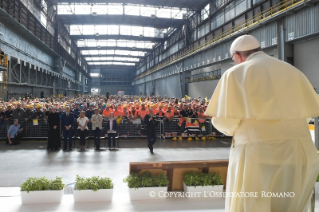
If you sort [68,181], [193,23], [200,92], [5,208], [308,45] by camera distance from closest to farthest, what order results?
[5,208], [68,181], [308,45], [200,92], [193,23]

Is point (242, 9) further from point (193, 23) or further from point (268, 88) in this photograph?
point (268, 88)

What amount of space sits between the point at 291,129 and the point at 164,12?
46714mm

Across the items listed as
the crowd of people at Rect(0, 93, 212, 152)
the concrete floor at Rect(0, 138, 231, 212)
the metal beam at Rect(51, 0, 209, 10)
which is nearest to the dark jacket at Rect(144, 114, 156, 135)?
the crowd of people at Rect(0, 93, 212, 152)

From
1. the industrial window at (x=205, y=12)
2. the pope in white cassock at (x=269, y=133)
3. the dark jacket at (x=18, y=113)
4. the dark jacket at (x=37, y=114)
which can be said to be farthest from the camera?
the industrial window at (x=205, y=12)

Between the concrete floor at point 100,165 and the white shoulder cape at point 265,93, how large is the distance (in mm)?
3010

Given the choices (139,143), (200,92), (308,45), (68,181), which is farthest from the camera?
(200,92)

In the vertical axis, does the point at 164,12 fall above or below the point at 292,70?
above

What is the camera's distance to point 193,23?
45.3 m

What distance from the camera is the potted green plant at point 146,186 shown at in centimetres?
526

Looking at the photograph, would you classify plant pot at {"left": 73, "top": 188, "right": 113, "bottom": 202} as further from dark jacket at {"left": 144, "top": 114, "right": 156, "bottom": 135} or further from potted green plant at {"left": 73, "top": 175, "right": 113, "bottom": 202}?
dark jacket at {"left": 144, "top": 114, "right": 156, "bottom": 135}

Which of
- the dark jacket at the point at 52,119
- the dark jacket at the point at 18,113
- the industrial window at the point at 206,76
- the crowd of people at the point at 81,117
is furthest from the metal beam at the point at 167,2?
the dark jacket at the point at 52,119

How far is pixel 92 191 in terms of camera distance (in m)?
5.14

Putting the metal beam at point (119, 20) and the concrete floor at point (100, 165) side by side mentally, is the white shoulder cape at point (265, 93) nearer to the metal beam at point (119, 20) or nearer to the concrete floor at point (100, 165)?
the concrete floor at point (100, 165)

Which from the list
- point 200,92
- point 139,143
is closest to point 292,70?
point 139,143
